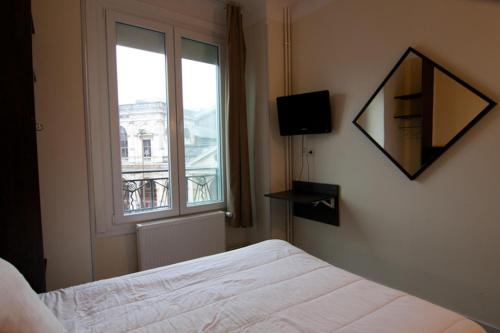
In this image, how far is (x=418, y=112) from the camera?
85.5 inches

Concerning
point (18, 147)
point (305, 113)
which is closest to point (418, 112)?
point (305, 113)

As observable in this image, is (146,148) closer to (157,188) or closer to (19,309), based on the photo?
(157,188)

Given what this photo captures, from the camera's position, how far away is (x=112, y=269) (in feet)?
8.36

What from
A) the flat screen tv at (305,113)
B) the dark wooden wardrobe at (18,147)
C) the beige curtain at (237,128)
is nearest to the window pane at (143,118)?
the beige curtain at (237,128)

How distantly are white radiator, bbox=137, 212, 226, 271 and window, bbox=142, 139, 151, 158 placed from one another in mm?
650

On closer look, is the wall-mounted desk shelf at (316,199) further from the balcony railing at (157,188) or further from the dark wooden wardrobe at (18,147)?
the dark wooden wardrobe at (18,147)

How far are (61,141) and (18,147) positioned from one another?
2.05 feet

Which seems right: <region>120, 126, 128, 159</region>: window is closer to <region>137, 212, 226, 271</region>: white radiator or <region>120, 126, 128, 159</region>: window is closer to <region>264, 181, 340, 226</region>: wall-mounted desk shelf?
<region>137, 212, 226, 271</region>: white radiator

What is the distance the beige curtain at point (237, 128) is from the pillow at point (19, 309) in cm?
221

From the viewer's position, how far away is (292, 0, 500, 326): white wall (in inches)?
73.9

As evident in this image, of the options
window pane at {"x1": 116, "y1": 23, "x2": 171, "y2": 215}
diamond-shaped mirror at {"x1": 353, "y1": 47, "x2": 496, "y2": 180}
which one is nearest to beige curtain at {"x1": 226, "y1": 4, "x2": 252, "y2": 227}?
window pane at {"x1": 116, "y1": 23, "x2": 171, "y2": 215}

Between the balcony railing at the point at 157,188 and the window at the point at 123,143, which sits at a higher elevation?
the window at the point at 123,143

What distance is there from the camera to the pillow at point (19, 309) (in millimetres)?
791

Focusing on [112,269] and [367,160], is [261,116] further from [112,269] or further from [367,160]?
[112,269]
